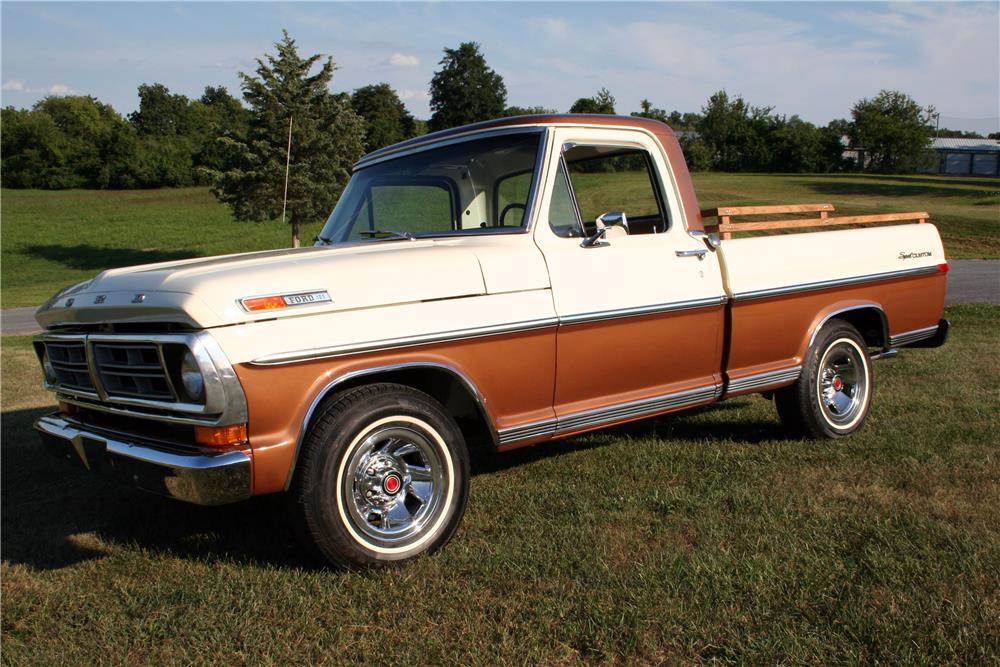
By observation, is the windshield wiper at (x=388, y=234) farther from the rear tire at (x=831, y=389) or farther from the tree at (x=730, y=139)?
the tree at (x=730, y=139)

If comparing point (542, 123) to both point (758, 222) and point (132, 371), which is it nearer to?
point (758, 222)

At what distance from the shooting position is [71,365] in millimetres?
4047

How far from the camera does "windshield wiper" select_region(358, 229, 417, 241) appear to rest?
4.67 metres

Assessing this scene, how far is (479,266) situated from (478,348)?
0.39m

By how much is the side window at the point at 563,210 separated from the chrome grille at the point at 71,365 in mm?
2368

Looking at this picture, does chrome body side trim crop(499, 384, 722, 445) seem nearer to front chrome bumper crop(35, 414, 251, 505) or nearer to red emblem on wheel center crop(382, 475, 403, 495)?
red emblem on wheel center crop(382, 475, 403, 495)

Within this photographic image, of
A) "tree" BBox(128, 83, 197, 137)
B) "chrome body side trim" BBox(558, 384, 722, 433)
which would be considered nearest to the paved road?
"chrome body side trim" BBox(558, 384, 722, 433)

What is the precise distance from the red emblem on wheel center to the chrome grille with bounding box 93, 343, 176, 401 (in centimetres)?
97

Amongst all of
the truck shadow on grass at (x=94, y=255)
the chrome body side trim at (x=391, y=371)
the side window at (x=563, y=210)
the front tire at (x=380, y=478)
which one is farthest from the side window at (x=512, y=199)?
the truck shadow on grass at (x=94, y=255)

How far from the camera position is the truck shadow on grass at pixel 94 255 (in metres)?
35.3

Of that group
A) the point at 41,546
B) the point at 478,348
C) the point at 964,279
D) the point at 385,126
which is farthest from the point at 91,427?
the point at 385,126

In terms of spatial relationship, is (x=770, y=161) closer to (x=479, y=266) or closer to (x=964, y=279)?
(x=964, y=279)

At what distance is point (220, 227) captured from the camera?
43.6 meters

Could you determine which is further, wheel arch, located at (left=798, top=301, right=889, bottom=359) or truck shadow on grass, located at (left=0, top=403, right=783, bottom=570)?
wheel arch, located at (left=798, top=301, right=889, bottom=359)
